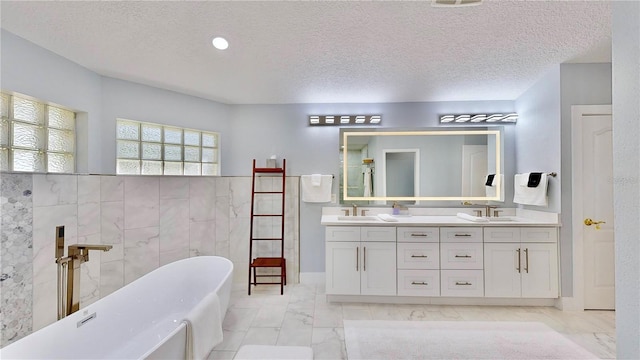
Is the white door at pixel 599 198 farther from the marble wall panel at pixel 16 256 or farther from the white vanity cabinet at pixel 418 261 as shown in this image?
the marble wall panel at pixel 16 256

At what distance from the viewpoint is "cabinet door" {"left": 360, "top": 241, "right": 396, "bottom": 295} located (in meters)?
2.77

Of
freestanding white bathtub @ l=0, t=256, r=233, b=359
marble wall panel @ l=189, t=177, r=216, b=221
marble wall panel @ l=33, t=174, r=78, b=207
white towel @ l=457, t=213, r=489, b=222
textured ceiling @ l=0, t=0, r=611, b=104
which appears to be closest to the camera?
freestanding white bathtub @ l=0, t=256, r=233, b=359

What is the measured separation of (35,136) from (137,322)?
1814 mm

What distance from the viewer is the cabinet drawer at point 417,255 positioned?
2752 millimetres

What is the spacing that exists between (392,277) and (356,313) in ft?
1.73

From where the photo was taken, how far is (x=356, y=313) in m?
2.62

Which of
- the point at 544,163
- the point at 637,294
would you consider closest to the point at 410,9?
the point at 637,294

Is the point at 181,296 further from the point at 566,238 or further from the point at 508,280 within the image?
the point at 566,238

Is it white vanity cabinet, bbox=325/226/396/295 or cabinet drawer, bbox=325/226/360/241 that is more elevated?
cabinet drawer, bbox=325/226/360/241

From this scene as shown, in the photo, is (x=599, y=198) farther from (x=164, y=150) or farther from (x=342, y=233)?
(x=164, y=150)

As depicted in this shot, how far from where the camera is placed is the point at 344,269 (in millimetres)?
2807

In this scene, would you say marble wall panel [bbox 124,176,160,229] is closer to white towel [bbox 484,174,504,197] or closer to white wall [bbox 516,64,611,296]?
white towel [bbox 484,174,504,197]

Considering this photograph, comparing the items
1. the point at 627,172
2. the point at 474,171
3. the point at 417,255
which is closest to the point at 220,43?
the point at 627,172

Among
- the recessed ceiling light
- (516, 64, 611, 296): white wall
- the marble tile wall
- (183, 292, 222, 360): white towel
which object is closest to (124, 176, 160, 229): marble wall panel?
the marble tile wall
